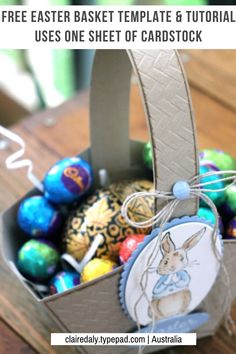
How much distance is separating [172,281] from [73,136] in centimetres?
40

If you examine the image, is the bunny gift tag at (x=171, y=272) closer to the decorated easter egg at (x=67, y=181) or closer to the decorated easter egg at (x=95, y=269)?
the decorated easter egg at (x=95, y=269)

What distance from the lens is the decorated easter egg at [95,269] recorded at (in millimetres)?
588

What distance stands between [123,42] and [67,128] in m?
0.40

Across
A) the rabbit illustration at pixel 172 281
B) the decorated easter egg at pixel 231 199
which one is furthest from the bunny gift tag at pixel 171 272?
the decorated easter egg at pixel 231 199

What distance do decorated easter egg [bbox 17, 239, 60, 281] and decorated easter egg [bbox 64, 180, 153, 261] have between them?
27mm

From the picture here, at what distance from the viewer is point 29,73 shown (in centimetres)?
176

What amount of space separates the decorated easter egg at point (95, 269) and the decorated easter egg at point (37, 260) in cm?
5

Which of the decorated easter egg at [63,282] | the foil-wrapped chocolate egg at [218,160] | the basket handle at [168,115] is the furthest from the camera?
the foil-wrapped chocolate egg at [218,160]

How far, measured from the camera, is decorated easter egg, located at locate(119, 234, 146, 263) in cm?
59

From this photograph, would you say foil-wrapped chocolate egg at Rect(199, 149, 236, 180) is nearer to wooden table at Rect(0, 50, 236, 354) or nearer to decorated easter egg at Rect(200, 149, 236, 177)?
decorated easter egg at Rect(200, 149, 236, 177)

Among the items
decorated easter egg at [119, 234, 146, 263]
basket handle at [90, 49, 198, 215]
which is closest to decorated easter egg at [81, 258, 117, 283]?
decorated easter egg at [119, 234, 146, 263]

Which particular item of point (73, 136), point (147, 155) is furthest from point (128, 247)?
point (73, 136)

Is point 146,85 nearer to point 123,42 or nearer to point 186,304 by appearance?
point 123,42

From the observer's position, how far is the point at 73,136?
0.90 meters
